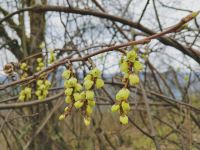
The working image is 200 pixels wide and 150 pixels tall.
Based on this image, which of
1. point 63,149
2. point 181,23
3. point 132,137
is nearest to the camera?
point 181,23

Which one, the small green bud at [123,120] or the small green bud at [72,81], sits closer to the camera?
the small green bud at [123,120]

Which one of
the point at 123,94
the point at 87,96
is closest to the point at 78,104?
the point at 87,96

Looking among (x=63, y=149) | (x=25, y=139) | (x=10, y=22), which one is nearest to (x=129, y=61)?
(x=25, y=139)

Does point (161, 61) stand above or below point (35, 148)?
above

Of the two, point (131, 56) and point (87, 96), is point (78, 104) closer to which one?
point (87, 96)

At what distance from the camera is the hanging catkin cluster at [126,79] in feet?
3.42

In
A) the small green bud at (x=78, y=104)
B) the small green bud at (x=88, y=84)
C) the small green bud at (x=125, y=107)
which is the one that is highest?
the small green bud at (x=88, y=84)

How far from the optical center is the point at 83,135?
220 inches

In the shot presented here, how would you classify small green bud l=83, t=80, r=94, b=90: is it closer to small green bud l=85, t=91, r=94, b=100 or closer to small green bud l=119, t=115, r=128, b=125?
small green bud l=85, t=91, r=94, b=100

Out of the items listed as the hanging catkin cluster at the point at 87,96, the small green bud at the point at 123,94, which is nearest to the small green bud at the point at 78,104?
the hanging catkin cluster at the point at 87,96

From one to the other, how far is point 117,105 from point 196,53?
130cm

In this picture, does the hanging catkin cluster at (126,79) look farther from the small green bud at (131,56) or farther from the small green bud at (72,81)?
the small green bud at (72,81)

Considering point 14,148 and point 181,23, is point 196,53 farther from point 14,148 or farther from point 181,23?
point 14,148

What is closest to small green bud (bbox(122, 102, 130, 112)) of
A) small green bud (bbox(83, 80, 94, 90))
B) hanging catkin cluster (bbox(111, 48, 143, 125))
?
hanging catkin cluster (bbox(111, 48, 143, 125))
